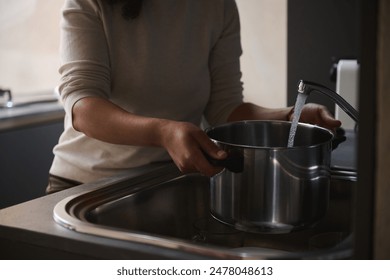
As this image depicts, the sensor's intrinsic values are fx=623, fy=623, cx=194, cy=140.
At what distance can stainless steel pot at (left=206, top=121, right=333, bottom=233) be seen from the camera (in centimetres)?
98

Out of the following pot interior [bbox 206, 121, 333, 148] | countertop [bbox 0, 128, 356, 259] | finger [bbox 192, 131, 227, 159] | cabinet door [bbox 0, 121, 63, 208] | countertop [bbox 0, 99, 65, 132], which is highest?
finger [bbox 192, 131, 227, 159]

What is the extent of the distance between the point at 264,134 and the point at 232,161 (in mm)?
255

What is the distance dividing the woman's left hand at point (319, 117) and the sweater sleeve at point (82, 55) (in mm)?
426

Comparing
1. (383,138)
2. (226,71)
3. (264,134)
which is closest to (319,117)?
(264,134)

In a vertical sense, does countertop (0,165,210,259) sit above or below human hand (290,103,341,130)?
below

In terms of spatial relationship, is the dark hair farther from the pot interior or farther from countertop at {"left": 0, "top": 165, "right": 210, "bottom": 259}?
countertop at {"left": 0, "top": 165, "right": 210, "bottom": 259}

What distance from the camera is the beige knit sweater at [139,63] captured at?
129 centimetres

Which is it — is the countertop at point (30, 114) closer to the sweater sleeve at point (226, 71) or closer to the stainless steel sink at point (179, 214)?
the sweater sleeve at point (226, 71)

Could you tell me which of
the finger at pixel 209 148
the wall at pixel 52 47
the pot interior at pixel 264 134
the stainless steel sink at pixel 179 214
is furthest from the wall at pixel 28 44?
the finger at pixel 209 148

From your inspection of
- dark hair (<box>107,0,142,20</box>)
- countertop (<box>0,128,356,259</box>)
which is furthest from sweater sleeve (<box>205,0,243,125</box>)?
countertop (<box>0,128,356,259</box>)

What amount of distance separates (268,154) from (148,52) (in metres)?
0.52

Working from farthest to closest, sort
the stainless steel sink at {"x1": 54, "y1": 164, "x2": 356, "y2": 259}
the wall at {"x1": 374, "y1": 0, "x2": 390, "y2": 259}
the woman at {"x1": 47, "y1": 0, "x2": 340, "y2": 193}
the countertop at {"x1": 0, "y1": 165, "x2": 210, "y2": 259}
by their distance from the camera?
the woman at {"x1": 47, "y1": 0, "x2": 340, "y2": 193}, the stainless steel sink at {"x1": 54, "y1": 164, "x2": 356, "y2": 259}, the countertop at {"x1": 0, "y1": 165, "x2": 210, "y2": 259}, the wall at {"x1": 374, "y1": 0, "x2": 390, "y2": 259}

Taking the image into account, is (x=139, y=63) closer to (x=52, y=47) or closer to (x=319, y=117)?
(x=319, y=117)

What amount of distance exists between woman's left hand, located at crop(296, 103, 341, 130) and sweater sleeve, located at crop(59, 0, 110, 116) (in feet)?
1.40
